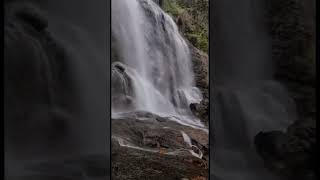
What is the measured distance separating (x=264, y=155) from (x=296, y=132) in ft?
0.86

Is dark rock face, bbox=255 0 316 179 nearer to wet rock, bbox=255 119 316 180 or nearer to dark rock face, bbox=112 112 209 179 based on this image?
wet rock, bbox=255 119 316 180

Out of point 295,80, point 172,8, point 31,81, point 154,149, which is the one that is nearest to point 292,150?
point 295,80

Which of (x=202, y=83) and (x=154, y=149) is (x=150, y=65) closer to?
(x=202, y=83)

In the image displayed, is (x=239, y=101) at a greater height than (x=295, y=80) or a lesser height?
lesser

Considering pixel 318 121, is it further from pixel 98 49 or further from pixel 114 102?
pixel 98 49

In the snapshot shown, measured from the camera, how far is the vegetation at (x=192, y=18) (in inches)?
114

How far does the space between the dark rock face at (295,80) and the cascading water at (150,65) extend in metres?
0.57

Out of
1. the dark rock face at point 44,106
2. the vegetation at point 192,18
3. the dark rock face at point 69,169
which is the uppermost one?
the vegetation at point 192,18

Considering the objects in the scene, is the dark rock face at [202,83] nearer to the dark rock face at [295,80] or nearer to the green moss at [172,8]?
the green moss at [172,8]

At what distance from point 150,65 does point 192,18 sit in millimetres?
426

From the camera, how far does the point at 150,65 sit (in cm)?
288

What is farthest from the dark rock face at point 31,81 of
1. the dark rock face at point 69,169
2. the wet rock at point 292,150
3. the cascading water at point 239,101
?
the wet rock at point 292,150

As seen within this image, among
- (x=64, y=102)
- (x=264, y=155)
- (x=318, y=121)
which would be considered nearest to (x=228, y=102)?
(x=264, y=155)

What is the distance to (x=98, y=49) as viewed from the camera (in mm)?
2859
